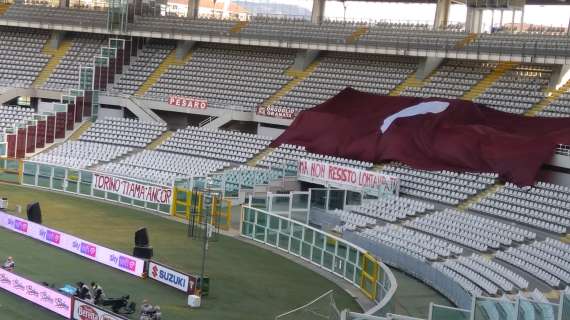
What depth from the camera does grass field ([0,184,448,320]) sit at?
83.6 ft

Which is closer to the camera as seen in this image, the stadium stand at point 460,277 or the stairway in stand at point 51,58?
the stadium stand at point 460,277

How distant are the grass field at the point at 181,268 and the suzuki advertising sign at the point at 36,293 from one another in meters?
0.24

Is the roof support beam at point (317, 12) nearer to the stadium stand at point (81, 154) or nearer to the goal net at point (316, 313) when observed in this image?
the stadium stand at point (81, 154)

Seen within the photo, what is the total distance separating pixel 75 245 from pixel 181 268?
138 inches

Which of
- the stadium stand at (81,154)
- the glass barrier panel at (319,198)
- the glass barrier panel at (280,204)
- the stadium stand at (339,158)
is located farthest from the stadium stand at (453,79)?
the stadium stand at (81,154)

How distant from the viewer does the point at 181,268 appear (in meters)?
29.8

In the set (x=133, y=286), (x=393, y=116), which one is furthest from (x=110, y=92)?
(x=133, y=286)

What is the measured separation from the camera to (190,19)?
194 feet

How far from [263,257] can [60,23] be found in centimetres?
3159

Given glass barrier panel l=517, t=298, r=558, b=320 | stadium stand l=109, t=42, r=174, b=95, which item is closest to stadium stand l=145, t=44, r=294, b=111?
stadium stand l=109, t=42, r=174, b=95

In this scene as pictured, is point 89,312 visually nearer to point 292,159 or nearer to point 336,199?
point 336,199

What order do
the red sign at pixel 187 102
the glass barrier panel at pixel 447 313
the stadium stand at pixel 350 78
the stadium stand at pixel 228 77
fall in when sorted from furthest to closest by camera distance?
the stadium stand at pixel 228 77 → the red sign at pixel 187 102 → the stadium stand at pixel 350 78 → the glass barrier panel at pixel 447 313

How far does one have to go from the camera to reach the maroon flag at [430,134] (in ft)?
126

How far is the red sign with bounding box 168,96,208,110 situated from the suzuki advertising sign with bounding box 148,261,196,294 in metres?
25.6
